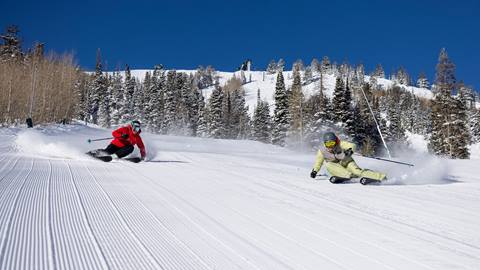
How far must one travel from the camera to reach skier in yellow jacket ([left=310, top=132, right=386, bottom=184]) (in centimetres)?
982

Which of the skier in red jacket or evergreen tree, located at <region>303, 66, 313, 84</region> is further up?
evergreen tree, located at <region>303, 66, 313, 84</region>

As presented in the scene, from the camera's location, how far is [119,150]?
1370 cm

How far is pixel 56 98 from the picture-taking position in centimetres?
3875

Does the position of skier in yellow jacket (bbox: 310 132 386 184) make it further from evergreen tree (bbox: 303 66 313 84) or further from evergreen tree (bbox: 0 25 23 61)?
evergreen tree (bbox: 303 66 313 84)

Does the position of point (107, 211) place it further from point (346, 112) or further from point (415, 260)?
point (346, 112)

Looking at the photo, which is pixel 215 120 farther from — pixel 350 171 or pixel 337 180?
pixel 337 180

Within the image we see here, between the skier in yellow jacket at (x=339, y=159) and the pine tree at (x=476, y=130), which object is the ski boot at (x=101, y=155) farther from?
the pine tree at (x=476, y=130)

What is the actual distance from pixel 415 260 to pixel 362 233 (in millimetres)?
1019

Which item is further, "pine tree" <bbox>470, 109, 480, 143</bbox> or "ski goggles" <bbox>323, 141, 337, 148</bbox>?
"pine tree" <bbox>470, 109, 480, 143</bbox>

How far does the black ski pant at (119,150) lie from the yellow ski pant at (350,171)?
6.88 meters

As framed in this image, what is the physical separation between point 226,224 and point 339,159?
5917 millimetres

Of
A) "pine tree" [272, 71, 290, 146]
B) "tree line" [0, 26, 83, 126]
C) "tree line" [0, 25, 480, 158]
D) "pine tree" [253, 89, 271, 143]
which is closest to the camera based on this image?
"tree line" [0, 26, 83, 126]

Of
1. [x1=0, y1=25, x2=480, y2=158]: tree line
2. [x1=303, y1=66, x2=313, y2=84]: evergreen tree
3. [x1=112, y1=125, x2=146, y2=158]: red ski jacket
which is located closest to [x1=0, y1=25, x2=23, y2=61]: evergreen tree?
[x1=0, y1=25, x2=480, y2=158]: tree line

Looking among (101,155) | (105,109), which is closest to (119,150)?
(101,155)
